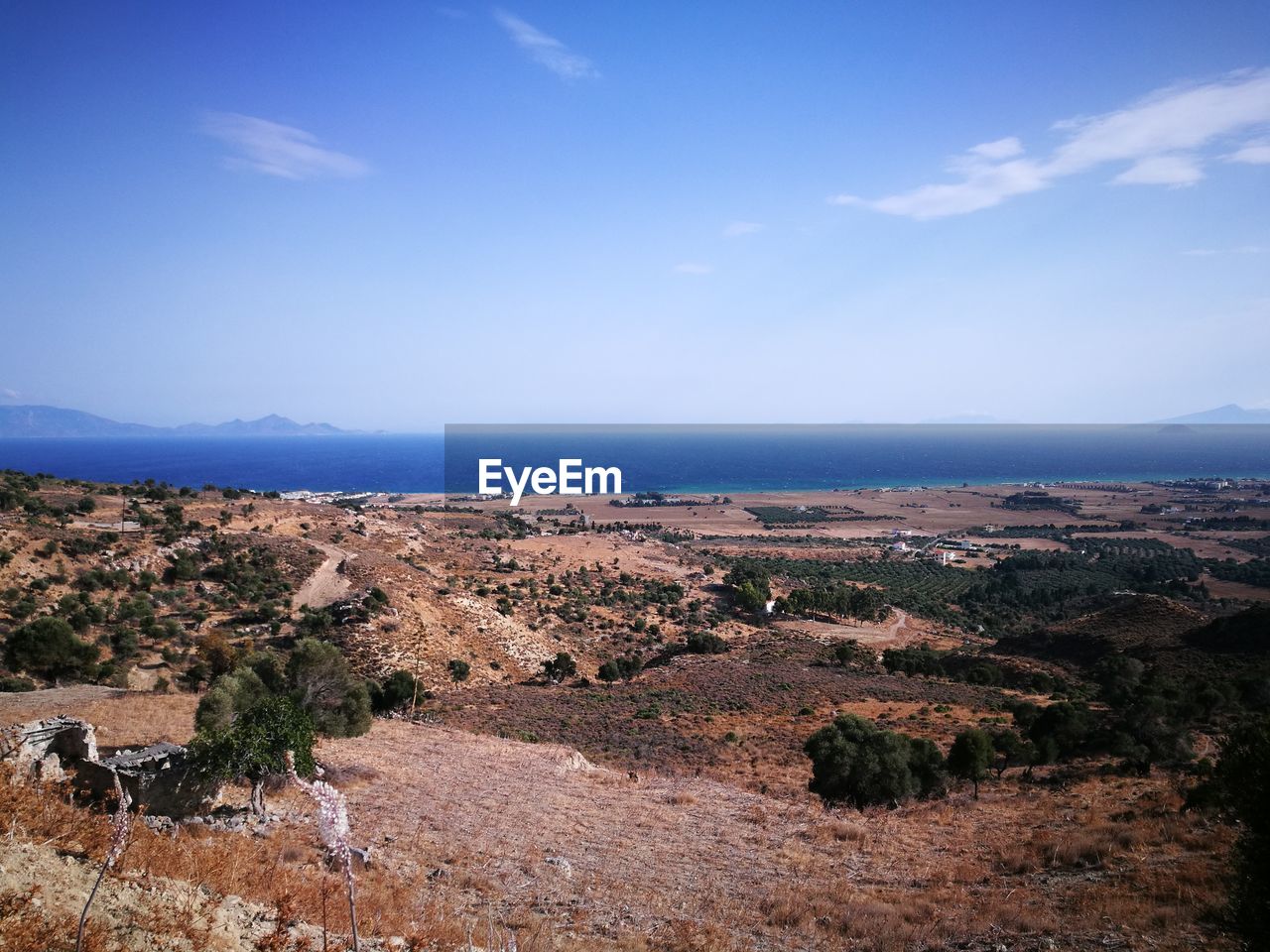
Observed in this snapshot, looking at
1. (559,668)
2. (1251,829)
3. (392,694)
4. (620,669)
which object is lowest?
(620,669)

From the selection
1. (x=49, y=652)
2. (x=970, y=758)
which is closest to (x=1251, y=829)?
(x=970, y=758)

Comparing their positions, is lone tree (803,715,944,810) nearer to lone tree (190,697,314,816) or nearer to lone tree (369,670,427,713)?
lone tree (190,697,314,816)

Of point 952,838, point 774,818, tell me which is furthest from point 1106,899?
point 774,818

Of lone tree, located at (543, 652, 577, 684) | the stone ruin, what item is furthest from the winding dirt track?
the stone ruin

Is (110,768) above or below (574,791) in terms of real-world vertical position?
above

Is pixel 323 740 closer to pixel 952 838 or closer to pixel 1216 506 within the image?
pixel 952 838

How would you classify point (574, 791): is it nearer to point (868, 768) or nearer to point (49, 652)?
point (868, 768)
